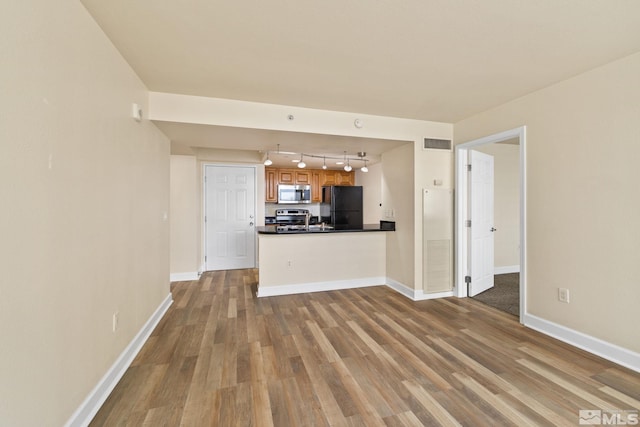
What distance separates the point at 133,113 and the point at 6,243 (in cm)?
168

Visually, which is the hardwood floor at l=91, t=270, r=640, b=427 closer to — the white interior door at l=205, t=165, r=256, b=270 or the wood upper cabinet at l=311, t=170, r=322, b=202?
the white interior door at l=205, t=165, r=256, b=270

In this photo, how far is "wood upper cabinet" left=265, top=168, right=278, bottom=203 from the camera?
21.7ft

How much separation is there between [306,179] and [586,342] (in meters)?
5.71

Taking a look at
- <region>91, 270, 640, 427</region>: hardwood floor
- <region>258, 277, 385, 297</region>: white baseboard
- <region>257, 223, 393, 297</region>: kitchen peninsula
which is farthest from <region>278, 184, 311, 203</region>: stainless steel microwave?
<region>91, 270, 640, 427</region>: hardwood floor

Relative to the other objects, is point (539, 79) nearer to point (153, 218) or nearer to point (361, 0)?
point (361, 0)

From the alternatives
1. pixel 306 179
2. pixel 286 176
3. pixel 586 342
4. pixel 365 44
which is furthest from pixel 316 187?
pixel 586 342

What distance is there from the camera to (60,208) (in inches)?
54.9

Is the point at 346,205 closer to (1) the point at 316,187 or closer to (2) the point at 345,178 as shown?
(1) the point at 316,187

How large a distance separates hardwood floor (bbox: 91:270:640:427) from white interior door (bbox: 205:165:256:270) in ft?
7.44

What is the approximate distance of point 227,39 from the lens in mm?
1936

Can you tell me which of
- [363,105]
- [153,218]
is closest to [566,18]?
[363,105]

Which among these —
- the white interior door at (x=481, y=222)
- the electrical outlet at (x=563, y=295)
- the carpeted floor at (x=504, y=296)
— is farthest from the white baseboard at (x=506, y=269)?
the electrical outlet at (x=563, y=295)

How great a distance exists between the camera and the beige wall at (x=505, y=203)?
519 centimetres

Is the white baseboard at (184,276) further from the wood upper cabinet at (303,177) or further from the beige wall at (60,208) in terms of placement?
the wood upper cabinet at (303,177)
